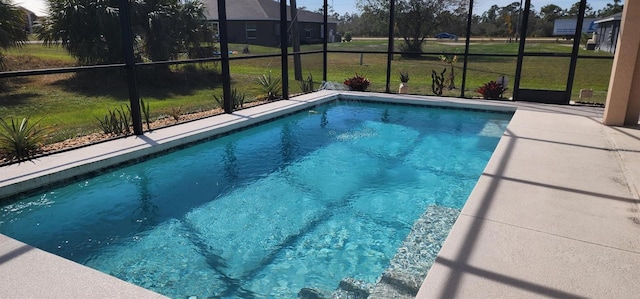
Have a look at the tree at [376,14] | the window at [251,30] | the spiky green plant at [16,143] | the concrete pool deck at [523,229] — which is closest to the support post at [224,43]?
the concrete pool deck at [523,229]

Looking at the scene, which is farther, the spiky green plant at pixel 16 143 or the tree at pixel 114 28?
the tree at pixel 114 28

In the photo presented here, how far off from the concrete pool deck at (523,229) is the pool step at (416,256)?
311 mm

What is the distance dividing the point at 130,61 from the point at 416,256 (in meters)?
4.64

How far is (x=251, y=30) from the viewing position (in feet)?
80.7

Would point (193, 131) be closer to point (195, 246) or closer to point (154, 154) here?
point (154, 154)

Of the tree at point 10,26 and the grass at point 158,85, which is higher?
the tree at point 10,26

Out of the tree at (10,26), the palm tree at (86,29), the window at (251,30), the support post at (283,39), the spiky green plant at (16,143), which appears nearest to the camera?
the spiky green plant at (16,143)

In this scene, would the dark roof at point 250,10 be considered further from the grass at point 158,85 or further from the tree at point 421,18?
the grass at point 158,85

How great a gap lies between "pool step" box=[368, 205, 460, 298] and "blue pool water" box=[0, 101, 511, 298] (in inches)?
4.3

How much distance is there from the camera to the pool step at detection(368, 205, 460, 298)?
109 inches

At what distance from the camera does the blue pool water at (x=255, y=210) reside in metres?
3.09

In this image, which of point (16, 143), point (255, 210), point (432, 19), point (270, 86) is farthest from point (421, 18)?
point (16, 143)

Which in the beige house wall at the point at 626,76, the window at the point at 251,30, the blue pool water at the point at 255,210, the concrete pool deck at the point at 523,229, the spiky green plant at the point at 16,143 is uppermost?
the window at the point at 251,30

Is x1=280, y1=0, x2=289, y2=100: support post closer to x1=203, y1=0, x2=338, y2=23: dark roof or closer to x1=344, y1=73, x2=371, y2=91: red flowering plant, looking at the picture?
x1=344, y1=73, x2=371, y2=91: red flowering plant
